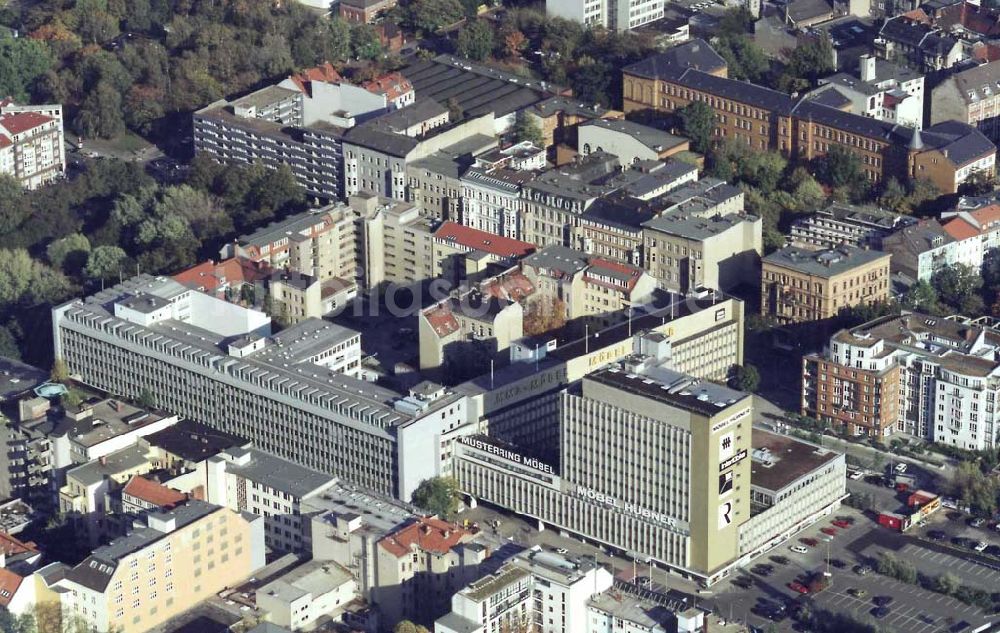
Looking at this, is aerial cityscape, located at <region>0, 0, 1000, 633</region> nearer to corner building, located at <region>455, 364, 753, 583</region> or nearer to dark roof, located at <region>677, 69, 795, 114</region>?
corner building, located at <region>455, 364, 753, 583</region>

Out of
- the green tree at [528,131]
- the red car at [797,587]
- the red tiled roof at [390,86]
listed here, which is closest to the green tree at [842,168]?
the green tree at [528,131]

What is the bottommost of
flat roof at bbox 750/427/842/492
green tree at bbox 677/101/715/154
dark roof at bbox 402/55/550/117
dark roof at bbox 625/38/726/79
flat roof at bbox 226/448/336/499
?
flat roof at bbox 750/427/842/492

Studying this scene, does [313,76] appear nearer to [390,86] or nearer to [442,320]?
[390,86]

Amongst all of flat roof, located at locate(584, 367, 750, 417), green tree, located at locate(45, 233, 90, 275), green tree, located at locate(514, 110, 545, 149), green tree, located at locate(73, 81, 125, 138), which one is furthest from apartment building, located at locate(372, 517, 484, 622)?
green tree, located at locate(73, 81, 125, 138)

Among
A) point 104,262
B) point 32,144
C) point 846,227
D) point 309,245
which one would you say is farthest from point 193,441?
point 846,227

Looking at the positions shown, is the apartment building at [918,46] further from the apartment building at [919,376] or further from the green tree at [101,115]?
the green tree at [101,115]
